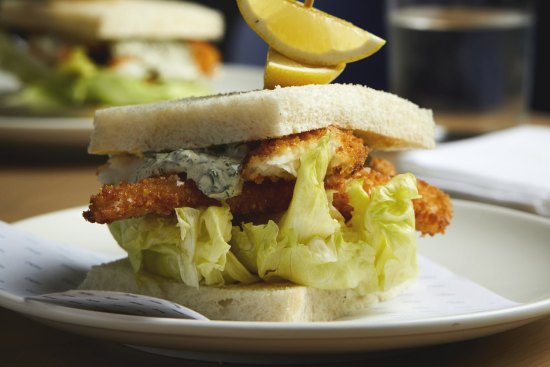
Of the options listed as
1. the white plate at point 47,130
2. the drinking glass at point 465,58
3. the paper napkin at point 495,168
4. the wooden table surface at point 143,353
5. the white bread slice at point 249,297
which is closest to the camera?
the wooden table surface at point 143,353

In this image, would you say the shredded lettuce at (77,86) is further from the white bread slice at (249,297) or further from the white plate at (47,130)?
the white bread slice at (249,297)

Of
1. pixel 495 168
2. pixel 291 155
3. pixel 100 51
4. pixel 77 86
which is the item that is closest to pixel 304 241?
pixel 291 155

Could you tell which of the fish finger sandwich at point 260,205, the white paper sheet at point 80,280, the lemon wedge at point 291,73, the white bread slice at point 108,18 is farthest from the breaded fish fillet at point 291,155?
the white bread slice at point 108,18

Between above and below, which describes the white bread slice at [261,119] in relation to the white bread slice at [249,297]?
above

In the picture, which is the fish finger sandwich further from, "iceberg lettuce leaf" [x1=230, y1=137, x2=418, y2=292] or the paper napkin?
the paper napkin

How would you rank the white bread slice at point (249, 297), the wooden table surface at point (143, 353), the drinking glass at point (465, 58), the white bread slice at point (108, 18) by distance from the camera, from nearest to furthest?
the wooden table surface at point (143, 353), the white bread slice at point (249, 297), the drinking glass at point (465, 58), the white bread slice at point (108, 18)

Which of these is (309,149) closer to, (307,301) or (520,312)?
(307,301)

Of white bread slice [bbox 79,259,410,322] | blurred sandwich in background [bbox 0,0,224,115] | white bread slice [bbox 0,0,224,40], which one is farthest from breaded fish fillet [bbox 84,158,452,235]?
white bread slice [bbox 0,0,224,40]
